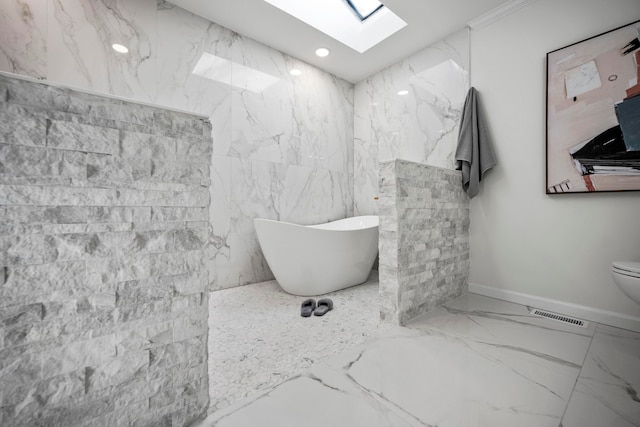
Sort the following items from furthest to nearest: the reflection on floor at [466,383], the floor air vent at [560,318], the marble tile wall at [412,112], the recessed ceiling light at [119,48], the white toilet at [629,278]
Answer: the marble tile wall at [412,112] → the recessed ceiling light at [119,48] → the floor air vent at [560,318] → the white toilet at [629,278] → the reflection on floor at [466,383]

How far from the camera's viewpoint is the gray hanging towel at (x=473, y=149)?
2285mm

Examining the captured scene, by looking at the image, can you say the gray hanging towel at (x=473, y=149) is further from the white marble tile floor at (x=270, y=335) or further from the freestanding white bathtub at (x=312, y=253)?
the white marble tile floor at (x=270, y=335)

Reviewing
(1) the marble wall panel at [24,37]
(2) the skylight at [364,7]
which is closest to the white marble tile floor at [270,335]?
(1) the marble wall panel at [24,37]

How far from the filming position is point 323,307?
2.01m

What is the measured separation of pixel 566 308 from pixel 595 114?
135cm

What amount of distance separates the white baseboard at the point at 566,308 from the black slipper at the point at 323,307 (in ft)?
4.40

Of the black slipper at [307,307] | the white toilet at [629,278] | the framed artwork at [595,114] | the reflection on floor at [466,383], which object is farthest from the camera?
the black slipper at [307,307]

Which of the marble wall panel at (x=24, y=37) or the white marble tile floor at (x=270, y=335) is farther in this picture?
the marble wall panel at (x=24, y=37)

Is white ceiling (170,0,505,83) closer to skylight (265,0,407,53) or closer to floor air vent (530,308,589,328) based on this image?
skylight (265,0,407,53)

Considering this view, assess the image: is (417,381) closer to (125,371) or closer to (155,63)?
(125,371)

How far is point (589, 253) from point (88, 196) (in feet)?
9.08

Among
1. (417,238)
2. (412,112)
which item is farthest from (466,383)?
(412,112)

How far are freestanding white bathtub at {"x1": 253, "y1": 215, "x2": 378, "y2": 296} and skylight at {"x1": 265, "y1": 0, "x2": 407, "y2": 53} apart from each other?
6.20ft

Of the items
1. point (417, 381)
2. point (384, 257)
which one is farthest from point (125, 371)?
point (384, 257)
